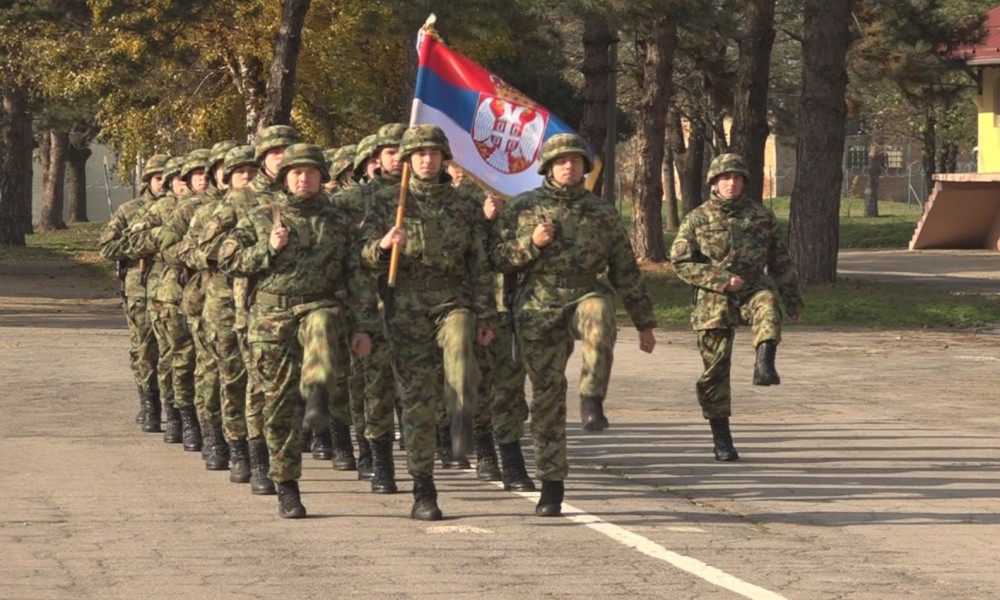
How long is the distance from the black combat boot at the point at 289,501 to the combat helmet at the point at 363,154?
252 cm

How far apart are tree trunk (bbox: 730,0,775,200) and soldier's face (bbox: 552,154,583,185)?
24.0 m

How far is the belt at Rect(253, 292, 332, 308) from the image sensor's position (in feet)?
36.0

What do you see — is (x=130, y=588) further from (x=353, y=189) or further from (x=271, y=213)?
(x=353, y=189)

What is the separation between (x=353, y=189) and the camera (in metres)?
12.4

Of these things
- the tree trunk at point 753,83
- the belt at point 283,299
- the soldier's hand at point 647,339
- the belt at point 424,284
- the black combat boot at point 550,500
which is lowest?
the black combat boot at point 550,500

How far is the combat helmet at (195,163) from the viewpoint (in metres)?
14.1

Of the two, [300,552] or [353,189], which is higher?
[353,189]

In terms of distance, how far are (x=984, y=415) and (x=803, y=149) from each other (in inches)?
626

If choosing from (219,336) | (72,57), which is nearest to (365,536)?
(219,336)

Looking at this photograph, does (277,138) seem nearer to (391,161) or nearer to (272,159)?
(272,159)

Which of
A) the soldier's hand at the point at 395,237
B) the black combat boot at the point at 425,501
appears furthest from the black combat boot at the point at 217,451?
the soldier's hand at the point at 395,237

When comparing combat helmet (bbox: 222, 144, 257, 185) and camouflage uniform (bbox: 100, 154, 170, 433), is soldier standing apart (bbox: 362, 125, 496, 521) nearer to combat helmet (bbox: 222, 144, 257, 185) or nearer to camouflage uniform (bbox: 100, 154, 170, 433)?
combat helmet (bbox: 222, 144, 257, 185)

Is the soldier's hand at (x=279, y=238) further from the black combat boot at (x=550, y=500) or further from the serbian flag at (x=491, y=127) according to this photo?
the serbian flag at (x=491, y=127)

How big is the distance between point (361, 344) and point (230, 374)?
147 cm
